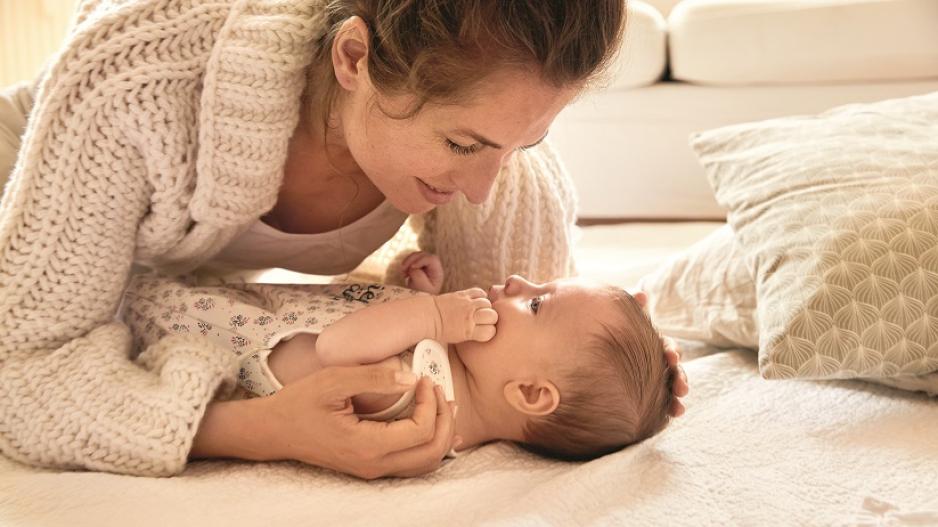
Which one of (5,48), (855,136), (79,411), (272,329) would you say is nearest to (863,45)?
(855,136)

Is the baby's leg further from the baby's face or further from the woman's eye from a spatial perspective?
the woman's eye

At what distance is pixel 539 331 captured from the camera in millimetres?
1170

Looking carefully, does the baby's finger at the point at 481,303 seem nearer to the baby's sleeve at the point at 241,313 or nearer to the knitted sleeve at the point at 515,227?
the baby's sleeve at the point at 241,313

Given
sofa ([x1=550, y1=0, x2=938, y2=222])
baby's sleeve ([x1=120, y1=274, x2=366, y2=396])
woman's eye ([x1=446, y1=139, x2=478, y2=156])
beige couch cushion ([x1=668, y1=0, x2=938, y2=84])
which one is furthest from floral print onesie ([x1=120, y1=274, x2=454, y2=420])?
beige couch cushion ([x1=668, y1=0, x2=938, y2=84])

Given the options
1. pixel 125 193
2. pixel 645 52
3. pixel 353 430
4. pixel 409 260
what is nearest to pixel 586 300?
pixel 353 430

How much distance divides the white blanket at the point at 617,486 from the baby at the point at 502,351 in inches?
1.6

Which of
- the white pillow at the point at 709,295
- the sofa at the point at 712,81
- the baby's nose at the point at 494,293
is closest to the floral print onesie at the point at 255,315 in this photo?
the baby's nose at the point at 494,293

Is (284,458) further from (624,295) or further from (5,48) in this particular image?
(5,48)

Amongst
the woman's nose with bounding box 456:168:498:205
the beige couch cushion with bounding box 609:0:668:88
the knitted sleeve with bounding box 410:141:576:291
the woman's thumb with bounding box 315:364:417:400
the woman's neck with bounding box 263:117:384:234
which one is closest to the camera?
the woman's thumb with bounding box 315:364:417:400

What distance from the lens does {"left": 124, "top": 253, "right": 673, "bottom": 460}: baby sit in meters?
1.13

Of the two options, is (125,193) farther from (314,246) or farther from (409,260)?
(409,260)

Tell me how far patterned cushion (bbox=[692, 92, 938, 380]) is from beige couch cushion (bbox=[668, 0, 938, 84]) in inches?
40.4

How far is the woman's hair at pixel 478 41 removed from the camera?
1.02 m

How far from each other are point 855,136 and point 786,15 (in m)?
1.13
